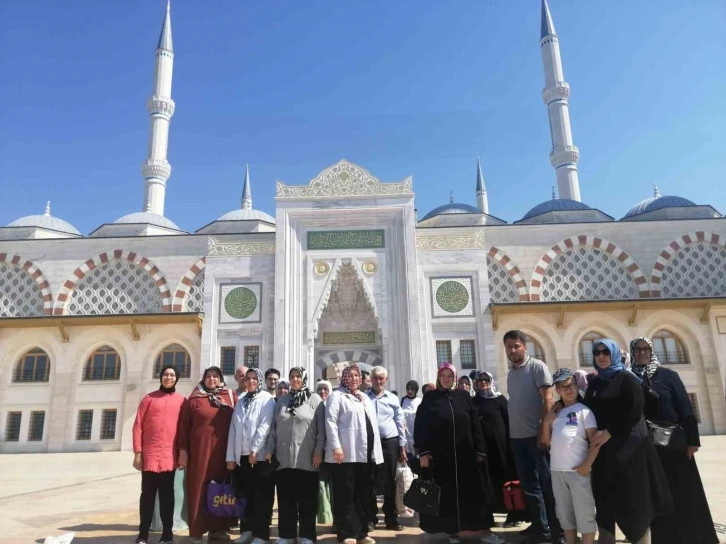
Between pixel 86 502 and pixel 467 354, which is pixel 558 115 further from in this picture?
pixel 86 502

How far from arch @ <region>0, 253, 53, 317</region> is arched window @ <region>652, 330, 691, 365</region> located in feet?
55.0

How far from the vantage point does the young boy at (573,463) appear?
3.04 meters

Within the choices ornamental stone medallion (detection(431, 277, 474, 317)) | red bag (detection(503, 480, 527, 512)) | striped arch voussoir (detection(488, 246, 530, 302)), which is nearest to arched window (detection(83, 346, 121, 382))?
ornamental stone medallion (detection(431, 277, 474, 317))

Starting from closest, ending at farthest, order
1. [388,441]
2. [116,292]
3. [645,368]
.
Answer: [645,368] → [388,441] → [116,292]

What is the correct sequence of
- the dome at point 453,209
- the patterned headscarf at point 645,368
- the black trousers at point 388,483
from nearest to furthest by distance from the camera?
the patterned headscarf at point 645,368
the black trousers at point 388,483
the dome at point 453,209

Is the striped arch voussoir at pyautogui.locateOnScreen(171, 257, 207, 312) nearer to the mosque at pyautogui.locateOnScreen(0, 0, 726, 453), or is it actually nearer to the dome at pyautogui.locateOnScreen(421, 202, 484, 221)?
the mosque at pyautogui.locateOnScreen(0, 0, 726, 453)

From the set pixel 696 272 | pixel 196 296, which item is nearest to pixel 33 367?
pixel 196 296

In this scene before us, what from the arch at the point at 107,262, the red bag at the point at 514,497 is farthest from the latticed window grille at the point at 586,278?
the red bag at the point at 514,497

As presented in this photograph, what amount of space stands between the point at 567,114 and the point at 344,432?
21770 millimetres

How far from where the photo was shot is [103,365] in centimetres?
1442

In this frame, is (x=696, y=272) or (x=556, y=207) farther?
(x=556, y=207)

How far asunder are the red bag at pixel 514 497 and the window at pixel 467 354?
30.7 feet

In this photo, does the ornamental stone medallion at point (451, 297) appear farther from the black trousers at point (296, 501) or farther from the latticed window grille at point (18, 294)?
the latticed window grille at point (18, 294)

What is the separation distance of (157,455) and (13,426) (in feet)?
43.2
